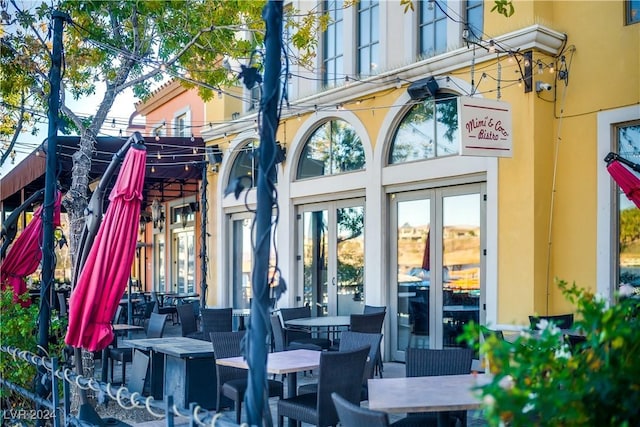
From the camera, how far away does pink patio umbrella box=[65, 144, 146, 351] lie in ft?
15.5

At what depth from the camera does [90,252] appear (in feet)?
15.9

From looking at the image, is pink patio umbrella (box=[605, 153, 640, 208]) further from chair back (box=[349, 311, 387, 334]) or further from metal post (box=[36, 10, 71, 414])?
metal post (box=[36, 10, 71, 414])

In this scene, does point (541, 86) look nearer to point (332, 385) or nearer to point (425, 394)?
point (332, 385)

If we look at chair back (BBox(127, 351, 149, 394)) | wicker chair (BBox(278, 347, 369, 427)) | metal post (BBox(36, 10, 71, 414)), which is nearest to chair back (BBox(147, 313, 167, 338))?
chair back (BBox(127, 351, 149, 394))

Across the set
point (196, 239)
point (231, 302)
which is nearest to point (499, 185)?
point (231, 302)

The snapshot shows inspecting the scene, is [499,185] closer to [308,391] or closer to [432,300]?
[432,300]

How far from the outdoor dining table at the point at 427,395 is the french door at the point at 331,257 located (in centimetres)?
565

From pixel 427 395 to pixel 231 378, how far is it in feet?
8.90

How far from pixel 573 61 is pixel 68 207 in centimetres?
604

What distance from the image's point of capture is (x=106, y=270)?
15.6 feet

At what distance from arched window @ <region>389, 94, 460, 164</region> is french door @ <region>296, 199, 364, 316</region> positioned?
1.23 metres

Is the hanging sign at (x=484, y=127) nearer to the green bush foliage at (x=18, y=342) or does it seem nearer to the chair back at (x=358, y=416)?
the chair back at (x=358, y=416)

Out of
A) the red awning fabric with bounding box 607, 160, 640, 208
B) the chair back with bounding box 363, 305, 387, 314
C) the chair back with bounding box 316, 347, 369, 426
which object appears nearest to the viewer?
the chair back with bounding box 316, 347, 369, 426

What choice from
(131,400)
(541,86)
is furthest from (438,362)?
(541,86)
